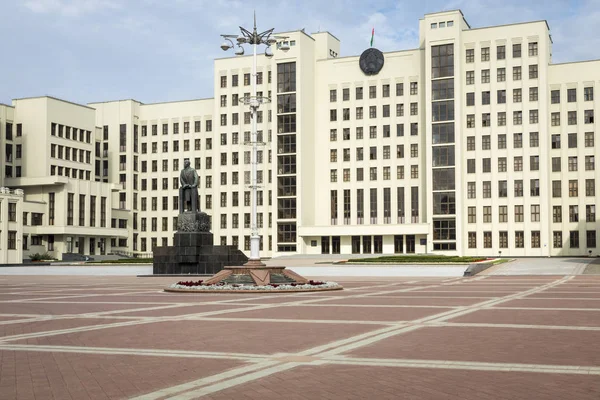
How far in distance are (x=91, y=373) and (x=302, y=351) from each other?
10.2 ft

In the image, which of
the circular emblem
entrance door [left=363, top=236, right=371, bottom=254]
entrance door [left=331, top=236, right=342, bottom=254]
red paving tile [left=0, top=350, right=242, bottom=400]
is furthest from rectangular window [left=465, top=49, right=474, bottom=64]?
red paving tile [left=0, top=350, right=242, bottom=400]

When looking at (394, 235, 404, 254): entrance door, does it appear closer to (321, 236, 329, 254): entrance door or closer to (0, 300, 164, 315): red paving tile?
(321, 236, 329, 254): entrance door

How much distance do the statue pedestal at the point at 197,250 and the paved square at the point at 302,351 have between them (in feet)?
66.6

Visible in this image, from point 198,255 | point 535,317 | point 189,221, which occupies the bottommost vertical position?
point 535,317

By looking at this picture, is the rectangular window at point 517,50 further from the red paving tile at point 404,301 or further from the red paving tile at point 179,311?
the red paving tile at point 179,311

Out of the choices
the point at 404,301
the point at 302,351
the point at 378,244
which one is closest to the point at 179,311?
the point at 404,301

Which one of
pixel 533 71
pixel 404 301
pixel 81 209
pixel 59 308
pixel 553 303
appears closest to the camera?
pixel 59 308

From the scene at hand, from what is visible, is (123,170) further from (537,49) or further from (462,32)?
(537,49)

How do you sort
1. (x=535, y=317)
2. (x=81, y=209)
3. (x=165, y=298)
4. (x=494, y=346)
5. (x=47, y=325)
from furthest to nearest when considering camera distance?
(x=81, y=209) → (x=165, y=298) → (x=535, y=317) → (x=47, y=325) → (x=494, y=346)

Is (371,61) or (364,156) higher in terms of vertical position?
(371,61)

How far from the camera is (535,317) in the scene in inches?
625

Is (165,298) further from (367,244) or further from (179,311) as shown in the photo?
(367,244)

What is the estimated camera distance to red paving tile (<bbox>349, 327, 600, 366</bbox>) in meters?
10.1

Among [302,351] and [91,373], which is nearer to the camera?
[91,373]
